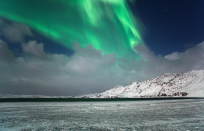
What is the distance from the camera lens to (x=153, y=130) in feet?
37.5

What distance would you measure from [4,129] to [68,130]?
6.14m

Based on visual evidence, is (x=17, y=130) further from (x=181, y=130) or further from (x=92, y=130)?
(x=181, y=130)

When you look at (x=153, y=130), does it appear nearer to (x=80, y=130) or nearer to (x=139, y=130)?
(x=139, y=130)

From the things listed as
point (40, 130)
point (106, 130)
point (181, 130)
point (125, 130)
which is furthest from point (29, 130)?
point (181, 130)

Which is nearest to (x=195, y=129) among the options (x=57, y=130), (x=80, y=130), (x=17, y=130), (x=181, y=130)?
(x=181, y=130)

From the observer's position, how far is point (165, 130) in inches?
447

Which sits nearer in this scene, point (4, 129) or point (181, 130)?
point (181, 130)

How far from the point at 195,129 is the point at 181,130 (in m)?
1.39

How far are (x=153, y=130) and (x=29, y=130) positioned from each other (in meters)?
10.8

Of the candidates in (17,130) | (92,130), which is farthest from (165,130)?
(17,130)

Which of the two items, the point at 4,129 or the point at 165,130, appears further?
the point at 4,129

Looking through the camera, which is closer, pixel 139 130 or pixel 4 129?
pixel 139 130

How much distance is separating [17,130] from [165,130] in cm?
1291

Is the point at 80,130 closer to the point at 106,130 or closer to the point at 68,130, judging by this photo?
the point at 68,130
